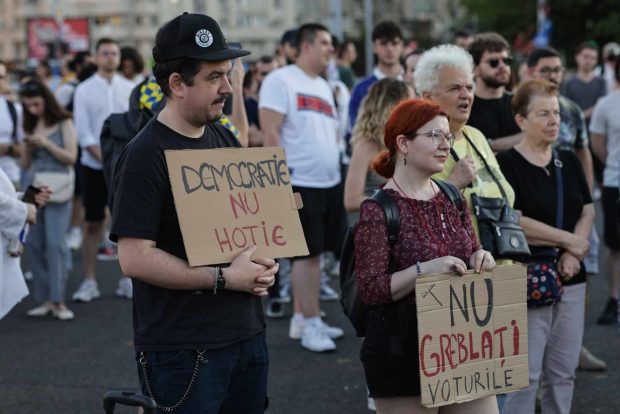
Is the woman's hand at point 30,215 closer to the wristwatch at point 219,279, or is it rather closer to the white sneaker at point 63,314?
the wristwatch at point 219,279

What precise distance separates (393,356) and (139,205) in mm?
1157

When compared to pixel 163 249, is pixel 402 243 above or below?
below

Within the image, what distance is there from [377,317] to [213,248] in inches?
33.2

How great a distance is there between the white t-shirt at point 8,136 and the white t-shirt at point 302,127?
2.28 meters

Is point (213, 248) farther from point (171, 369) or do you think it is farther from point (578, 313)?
point (578, 313)

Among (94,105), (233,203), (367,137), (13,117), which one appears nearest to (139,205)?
(233,203)

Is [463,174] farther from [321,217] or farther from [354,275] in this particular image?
[321,217]

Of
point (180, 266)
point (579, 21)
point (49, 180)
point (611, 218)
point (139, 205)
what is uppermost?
point (139, 205)

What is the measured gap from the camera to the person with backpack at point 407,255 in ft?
12.5

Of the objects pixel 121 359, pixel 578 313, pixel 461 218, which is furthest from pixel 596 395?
pixel 121 359

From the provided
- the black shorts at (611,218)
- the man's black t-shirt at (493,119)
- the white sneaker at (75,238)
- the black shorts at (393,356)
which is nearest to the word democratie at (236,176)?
the black shorts at (393,356)

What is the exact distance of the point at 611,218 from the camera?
7941 mm

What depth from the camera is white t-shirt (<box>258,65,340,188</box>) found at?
24.3 feet

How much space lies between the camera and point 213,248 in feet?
11.0
